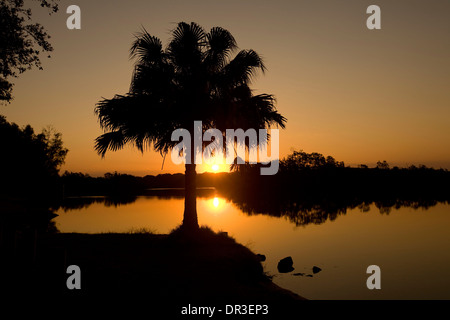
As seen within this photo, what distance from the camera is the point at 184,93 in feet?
54.7

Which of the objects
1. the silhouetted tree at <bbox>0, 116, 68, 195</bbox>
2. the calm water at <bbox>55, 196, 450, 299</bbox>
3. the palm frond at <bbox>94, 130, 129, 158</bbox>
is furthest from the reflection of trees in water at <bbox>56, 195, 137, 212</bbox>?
the palm frond at <bbox>94, 130, 129, 158</bbox>

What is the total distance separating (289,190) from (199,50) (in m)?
107

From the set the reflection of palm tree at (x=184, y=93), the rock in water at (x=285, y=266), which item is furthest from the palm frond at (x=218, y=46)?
the rock in water at (x=285, y=266)

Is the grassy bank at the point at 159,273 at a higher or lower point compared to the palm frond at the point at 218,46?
lower

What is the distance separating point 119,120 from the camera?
16.9 metres

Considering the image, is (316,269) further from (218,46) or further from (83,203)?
(83,203)

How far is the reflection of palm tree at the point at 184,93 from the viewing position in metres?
16.5

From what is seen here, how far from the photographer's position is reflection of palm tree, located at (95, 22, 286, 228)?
16516mm

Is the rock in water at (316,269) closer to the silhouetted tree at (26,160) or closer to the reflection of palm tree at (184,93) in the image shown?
the reflection of palm tree at (184,93)

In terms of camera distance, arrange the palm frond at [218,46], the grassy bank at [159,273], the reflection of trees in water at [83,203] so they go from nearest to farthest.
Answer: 1. the grassy bank at [159,273]
2. the palm frond at [218,46]
3. the reflection of trees in water at [83,203]

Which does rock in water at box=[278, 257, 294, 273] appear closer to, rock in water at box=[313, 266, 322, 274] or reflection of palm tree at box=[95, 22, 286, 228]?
rock in water at box=[313, 266, 322, 274]

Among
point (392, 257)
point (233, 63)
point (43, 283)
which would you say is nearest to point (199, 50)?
point (233, 63)
